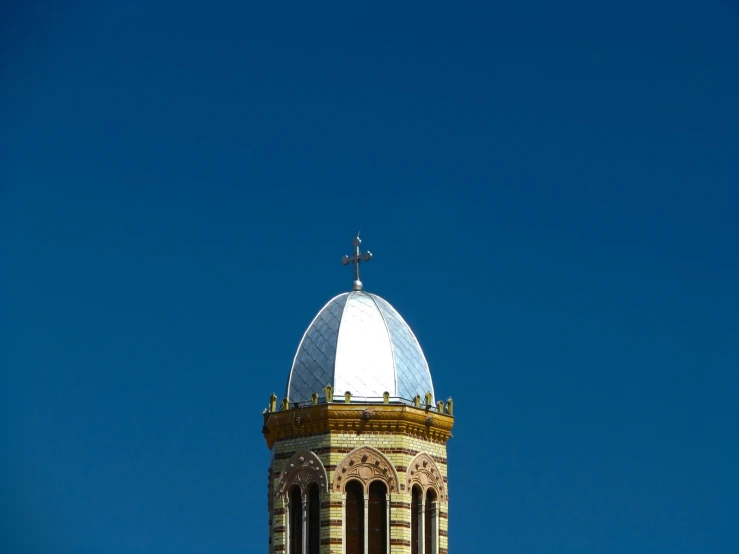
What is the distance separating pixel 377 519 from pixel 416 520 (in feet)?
5.44

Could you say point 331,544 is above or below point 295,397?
below

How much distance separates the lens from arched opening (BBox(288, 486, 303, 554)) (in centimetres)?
7106

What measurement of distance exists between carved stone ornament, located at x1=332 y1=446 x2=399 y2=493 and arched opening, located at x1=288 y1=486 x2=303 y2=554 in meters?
1.89

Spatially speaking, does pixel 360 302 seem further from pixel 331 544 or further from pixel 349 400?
pixel 331 544

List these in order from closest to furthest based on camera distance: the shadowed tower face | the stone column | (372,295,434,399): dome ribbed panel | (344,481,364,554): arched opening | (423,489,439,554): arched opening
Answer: the stone column < (344,481,364,554): arched opening < the shadowed tower face < (423,489,439,554): arched opening < (372,295,434,399): dome ribbed panel

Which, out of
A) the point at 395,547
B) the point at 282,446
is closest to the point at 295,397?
the point at 282,446

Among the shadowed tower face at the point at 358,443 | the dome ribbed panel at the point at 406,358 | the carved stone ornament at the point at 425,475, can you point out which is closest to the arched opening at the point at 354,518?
the shadowed tower face at the point at 358,443

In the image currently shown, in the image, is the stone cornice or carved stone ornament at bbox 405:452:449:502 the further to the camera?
carved stone ornament at bbox 405:452:449:502

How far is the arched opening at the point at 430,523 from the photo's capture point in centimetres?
7150

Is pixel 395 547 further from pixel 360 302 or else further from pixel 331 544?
pixel 360 302

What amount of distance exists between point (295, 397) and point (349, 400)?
235 centimetres

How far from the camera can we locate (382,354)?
71.9m

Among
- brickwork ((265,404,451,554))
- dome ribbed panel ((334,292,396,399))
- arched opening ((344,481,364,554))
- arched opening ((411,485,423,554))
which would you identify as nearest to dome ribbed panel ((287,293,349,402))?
dome ribbed panel ((334,292,396,399))

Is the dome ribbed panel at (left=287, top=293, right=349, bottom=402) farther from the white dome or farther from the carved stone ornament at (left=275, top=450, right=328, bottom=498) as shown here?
the carved stone ornament at (left=275, top=450, right=328, bottom=498)
